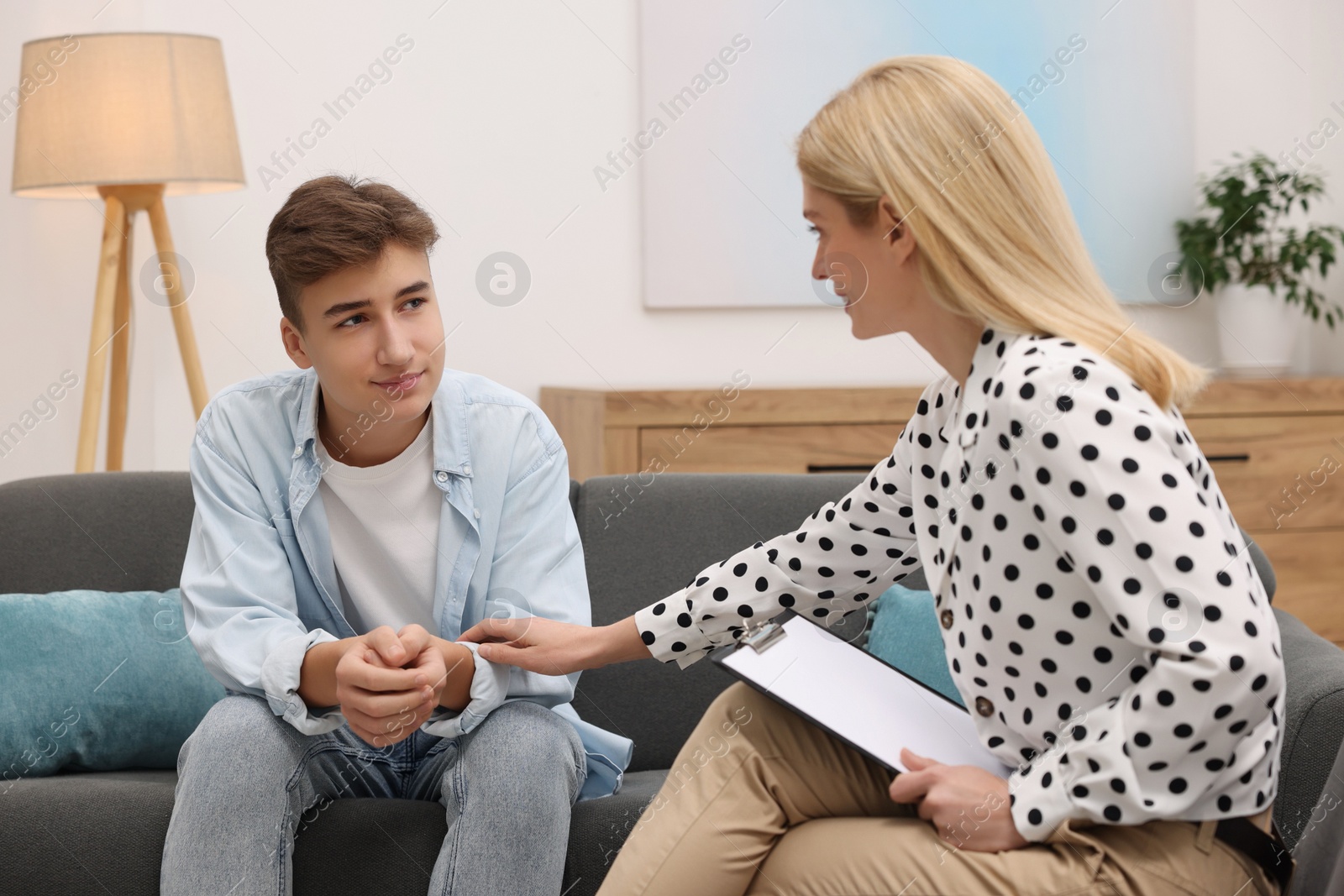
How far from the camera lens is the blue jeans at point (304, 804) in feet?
4.24

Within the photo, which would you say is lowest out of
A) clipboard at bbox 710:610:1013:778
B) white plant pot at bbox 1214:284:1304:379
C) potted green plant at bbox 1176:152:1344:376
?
clipboard at bbox 710:610:1013:778

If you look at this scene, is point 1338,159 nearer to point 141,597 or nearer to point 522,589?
point 522,589

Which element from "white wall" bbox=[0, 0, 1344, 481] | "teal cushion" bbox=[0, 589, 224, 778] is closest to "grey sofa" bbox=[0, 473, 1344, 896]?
"teal cushion" bbox=[0, 589, 224, 778]

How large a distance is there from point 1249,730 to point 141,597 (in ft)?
5.05

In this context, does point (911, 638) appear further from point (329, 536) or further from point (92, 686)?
point (92, 686)

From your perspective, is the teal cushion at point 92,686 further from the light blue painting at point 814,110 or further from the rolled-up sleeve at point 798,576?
the light blue painting at point 814,110

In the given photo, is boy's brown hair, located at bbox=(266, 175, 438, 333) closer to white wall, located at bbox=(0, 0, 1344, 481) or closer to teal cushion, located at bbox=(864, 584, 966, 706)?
teal cushion, located at bbox=(864, 584, 966, 706)

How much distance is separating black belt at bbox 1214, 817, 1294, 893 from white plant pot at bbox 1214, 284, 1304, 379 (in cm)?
244

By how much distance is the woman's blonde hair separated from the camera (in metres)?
1.02

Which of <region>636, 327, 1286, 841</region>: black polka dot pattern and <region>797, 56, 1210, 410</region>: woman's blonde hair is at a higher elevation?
<region>797, 56, 1210, 410</region>: woman's blonde hair

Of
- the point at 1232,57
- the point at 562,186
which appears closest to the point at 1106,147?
the point at 1232,57

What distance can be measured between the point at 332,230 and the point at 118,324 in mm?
1579

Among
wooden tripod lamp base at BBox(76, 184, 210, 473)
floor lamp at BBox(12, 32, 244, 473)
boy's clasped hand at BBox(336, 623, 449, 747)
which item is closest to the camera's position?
boy's clasped hand at BBox(336, 623, 449, 747)

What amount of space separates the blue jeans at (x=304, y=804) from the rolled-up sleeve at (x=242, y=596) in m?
0.04
